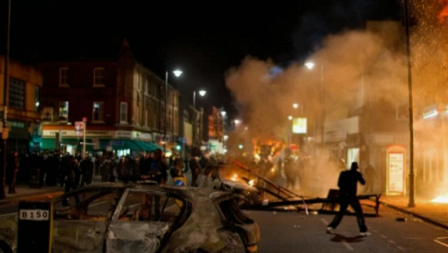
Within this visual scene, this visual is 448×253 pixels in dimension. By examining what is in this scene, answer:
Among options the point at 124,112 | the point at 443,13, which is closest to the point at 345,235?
the point at 443,13

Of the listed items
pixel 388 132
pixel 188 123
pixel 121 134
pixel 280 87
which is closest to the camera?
pixel 388 132

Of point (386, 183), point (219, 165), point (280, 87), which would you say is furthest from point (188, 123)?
point (219, 165)

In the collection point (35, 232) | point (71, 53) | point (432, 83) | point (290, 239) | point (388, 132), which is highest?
point (71, 53)

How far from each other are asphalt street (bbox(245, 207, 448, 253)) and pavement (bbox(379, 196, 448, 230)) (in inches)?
11.3

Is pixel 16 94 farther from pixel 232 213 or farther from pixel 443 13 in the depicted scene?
pixel 232 213

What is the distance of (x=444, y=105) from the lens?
20266 millimetres

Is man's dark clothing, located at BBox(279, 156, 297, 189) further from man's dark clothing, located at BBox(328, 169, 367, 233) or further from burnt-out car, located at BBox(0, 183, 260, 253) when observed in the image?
burnt-out car, located at BBox(0, 183, 260, 253)

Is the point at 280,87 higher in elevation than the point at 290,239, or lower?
higher

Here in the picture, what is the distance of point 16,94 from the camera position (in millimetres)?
28797

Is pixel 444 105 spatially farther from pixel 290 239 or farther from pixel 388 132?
pixel 290 239

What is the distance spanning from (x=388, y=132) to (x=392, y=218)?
1325cm

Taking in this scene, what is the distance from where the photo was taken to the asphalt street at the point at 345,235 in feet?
33.3

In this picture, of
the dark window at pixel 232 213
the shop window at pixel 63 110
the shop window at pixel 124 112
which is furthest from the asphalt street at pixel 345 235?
the shop window at pixel 63 110

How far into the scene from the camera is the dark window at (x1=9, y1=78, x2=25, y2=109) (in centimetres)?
2828
